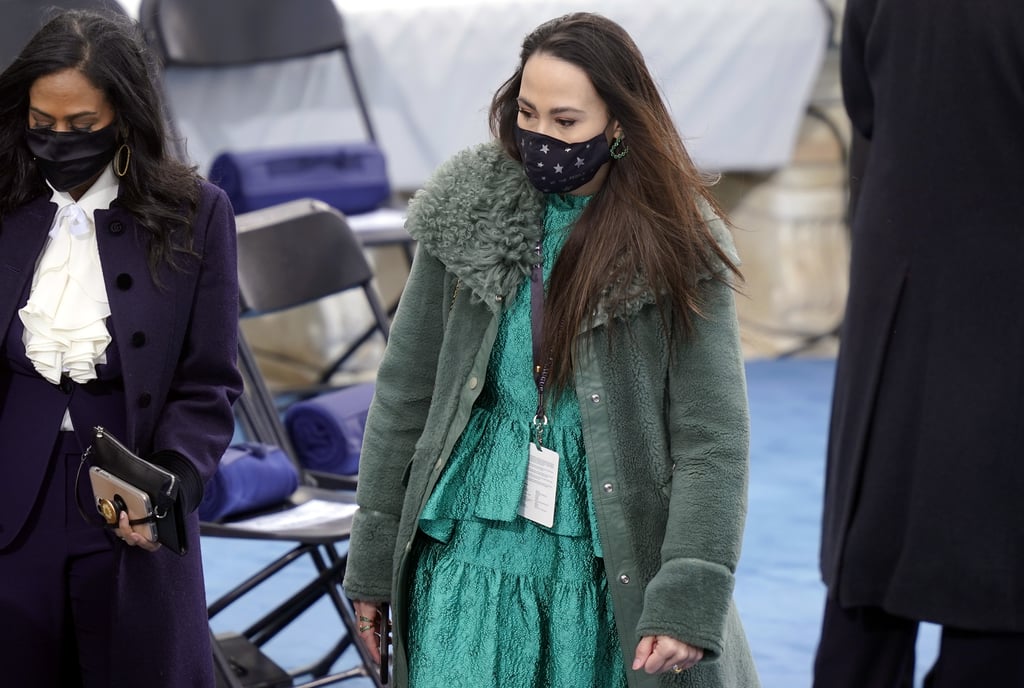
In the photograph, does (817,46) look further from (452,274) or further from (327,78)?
(452,274)

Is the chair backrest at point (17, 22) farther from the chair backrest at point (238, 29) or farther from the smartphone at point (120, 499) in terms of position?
the smartphone at point (120, 499)

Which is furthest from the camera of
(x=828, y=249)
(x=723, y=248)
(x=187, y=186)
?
(x=828, y=249)

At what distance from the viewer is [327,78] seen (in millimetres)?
6000

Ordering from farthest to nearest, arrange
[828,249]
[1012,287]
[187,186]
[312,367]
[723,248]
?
1. [828,249]
2. [312,367]
3. [1012,287]
4. [187,186]
5. [723,248]

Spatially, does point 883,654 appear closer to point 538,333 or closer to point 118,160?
point 538,333

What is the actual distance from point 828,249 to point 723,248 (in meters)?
5.15

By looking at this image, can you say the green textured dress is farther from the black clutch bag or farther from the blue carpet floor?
the blue carpet floor

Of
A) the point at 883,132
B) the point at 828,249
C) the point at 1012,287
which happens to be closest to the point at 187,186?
the point at 883,132

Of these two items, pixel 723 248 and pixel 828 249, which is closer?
pixel 723 248

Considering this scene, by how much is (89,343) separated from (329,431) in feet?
5.21

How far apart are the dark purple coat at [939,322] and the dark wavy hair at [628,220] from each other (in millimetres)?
588

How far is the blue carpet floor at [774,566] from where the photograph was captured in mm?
3832

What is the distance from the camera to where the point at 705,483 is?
6.39 feet

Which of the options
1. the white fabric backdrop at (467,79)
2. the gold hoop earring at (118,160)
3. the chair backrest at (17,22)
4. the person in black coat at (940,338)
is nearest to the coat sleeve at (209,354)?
the gold hoop earring at (118,160)
